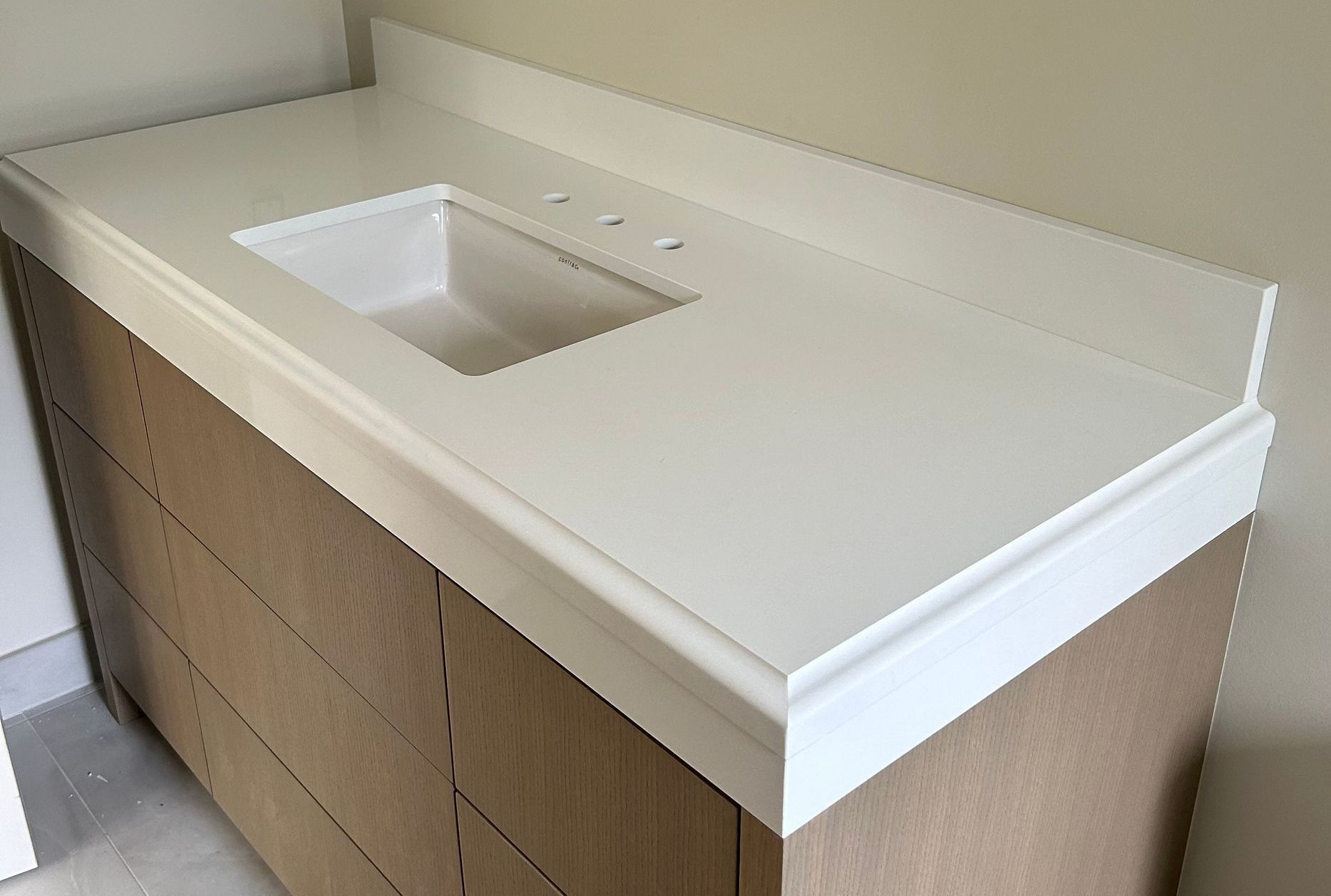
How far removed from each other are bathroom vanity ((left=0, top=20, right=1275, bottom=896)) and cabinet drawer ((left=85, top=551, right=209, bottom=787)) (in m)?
0.07

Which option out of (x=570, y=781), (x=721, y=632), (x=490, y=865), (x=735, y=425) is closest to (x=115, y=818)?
(x=490, y=865)

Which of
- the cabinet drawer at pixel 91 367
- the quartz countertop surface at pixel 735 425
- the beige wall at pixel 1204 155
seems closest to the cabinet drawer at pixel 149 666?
the cabinet drawer at pixel 91 367

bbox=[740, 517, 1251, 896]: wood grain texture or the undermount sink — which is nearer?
bbox=[740, 517, 1251, 896]: wood grain texture

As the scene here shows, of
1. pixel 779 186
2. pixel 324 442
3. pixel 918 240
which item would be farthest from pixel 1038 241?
pixel 324 442

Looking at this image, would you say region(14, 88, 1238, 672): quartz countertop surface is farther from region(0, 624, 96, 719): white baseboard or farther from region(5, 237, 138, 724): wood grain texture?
region(0, 624, 96, 719): white baseboard

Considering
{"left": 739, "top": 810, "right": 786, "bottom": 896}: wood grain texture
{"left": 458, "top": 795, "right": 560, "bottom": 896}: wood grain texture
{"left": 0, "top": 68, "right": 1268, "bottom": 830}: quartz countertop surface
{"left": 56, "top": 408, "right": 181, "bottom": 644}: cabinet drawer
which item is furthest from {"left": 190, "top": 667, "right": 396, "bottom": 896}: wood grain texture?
{"left": 739, "top": 810, "right": 786, "bottom": 896}: wood grain texture

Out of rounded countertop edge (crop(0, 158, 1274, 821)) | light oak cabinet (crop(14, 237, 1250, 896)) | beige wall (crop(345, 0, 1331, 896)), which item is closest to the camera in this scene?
rounded countertop edge (crop(0, 158, 1274, 821))

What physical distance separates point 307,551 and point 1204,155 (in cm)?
86

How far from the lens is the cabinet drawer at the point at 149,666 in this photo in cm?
170

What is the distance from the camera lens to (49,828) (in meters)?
1.85

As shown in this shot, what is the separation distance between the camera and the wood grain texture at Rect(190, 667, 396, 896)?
138 centimetres

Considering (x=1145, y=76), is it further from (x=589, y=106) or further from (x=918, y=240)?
(x=589, y=106)

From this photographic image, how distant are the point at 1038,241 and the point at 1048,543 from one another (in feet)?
1.22

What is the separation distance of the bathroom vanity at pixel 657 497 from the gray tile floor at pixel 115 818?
0.69 feet
